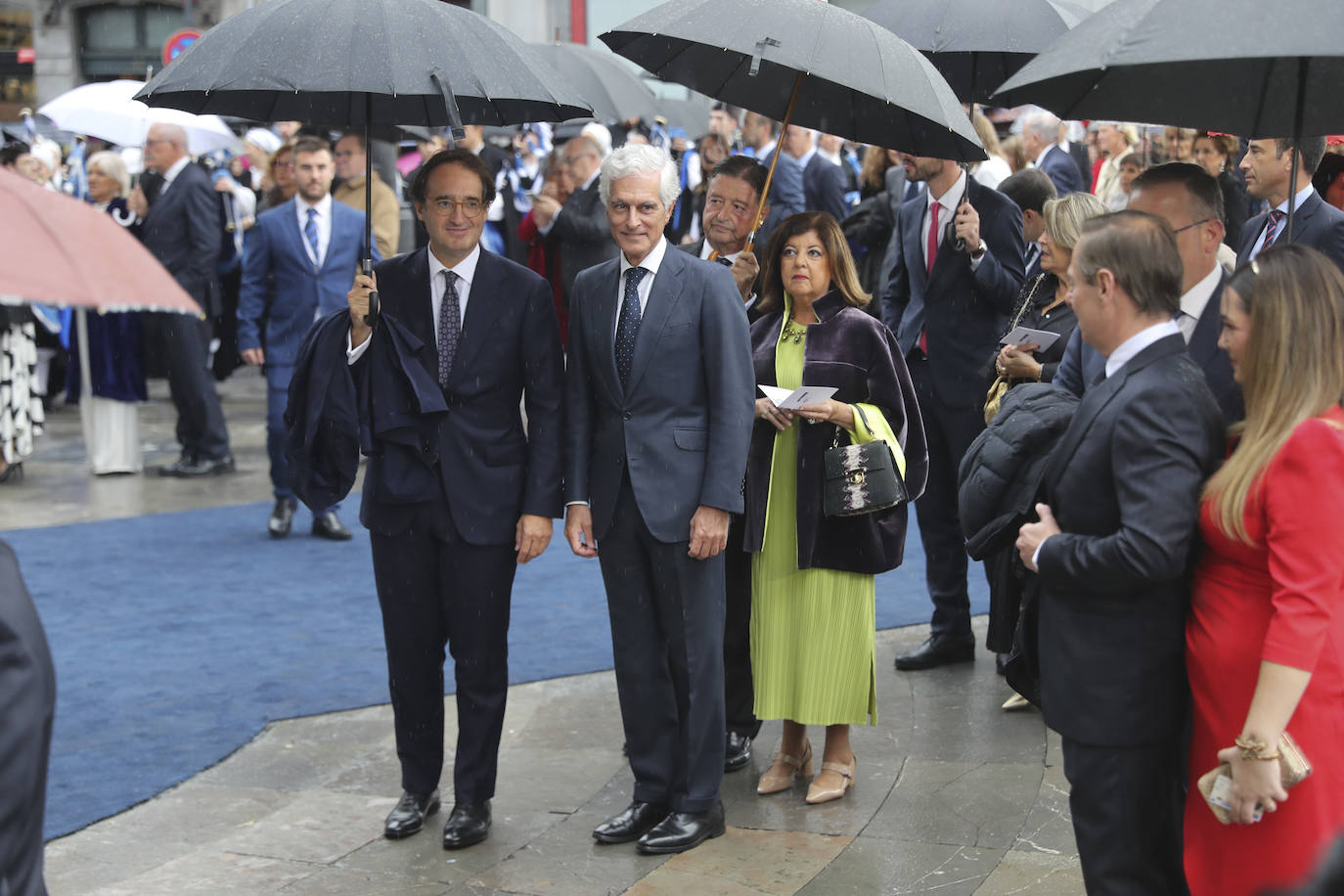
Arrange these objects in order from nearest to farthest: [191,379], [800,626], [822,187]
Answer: [800,626], [822,187], [191,379]

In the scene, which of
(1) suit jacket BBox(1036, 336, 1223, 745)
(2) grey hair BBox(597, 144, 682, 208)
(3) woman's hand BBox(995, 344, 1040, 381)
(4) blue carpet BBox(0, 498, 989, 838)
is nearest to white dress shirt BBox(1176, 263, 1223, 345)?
(1) suit jacket BBox(1036, 336, 1223, 745)

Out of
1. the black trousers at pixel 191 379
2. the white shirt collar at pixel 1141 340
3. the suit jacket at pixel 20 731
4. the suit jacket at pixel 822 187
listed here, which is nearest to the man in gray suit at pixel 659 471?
the white shirt collar at pixel 1141 340

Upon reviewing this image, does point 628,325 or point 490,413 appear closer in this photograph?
point 628,325

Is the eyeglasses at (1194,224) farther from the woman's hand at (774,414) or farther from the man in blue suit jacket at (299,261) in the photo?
the man in blue suit jacket at (299,261)

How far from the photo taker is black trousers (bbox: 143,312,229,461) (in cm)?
1051

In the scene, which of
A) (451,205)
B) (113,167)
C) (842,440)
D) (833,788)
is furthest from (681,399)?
(113,167)

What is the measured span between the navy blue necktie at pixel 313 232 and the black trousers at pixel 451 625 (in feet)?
14.0

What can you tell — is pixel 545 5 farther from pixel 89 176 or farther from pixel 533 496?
pixel 533 496

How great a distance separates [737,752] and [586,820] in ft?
2.26

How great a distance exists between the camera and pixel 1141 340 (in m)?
3.16

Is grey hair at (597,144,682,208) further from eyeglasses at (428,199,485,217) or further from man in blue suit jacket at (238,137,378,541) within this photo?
man in blue suit jacket at (238,137,378,541)

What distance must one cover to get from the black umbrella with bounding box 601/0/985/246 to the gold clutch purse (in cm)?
216

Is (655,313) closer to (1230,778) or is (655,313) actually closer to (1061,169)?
(1230,778)

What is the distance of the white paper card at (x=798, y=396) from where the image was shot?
4699 millimetres
